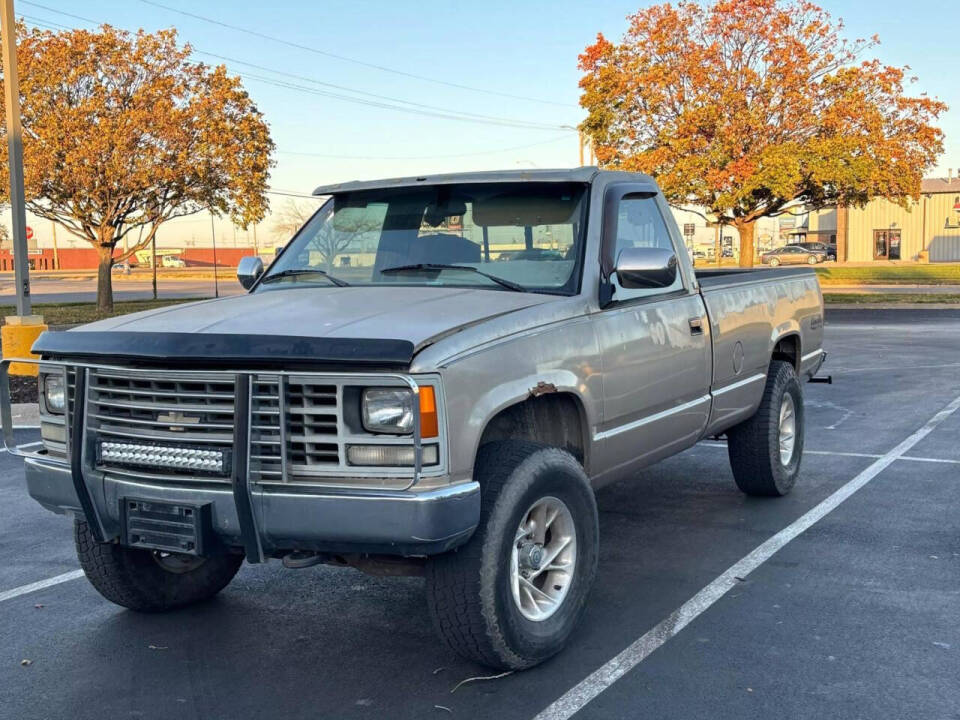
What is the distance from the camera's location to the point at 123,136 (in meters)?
28.0

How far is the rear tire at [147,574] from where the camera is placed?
192 inches

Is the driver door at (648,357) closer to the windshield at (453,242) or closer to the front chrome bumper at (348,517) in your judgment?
the windshield at (453,242)

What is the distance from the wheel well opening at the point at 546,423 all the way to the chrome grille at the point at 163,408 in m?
1.10

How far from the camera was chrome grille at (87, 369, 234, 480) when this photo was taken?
155 inches

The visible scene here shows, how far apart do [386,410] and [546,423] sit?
1.19 m

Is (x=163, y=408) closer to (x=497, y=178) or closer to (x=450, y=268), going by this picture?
(x=450, y=268)

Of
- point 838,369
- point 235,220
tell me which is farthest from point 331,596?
point 235,220

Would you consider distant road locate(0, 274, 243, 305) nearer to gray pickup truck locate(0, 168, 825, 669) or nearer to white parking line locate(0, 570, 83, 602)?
white parking line locate(0, 570, 83, 602)

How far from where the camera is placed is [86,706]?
4074mm

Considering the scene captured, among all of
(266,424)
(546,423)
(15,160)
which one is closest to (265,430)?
(266,424)

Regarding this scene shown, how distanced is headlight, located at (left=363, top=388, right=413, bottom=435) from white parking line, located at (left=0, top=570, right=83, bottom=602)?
2743mm

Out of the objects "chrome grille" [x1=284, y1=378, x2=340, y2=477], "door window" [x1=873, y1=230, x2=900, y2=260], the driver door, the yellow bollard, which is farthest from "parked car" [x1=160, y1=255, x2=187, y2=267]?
"chrome grille" [x1=284, y1=378, x2=340, y2=477]

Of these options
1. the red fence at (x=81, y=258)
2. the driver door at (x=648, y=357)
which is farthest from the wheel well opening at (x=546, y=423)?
the red fence at (x=81, y=258)

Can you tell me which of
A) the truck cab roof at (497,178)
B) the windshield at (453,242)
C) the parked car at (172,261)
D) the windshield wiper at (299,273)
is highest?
the parked car at (172,261)
